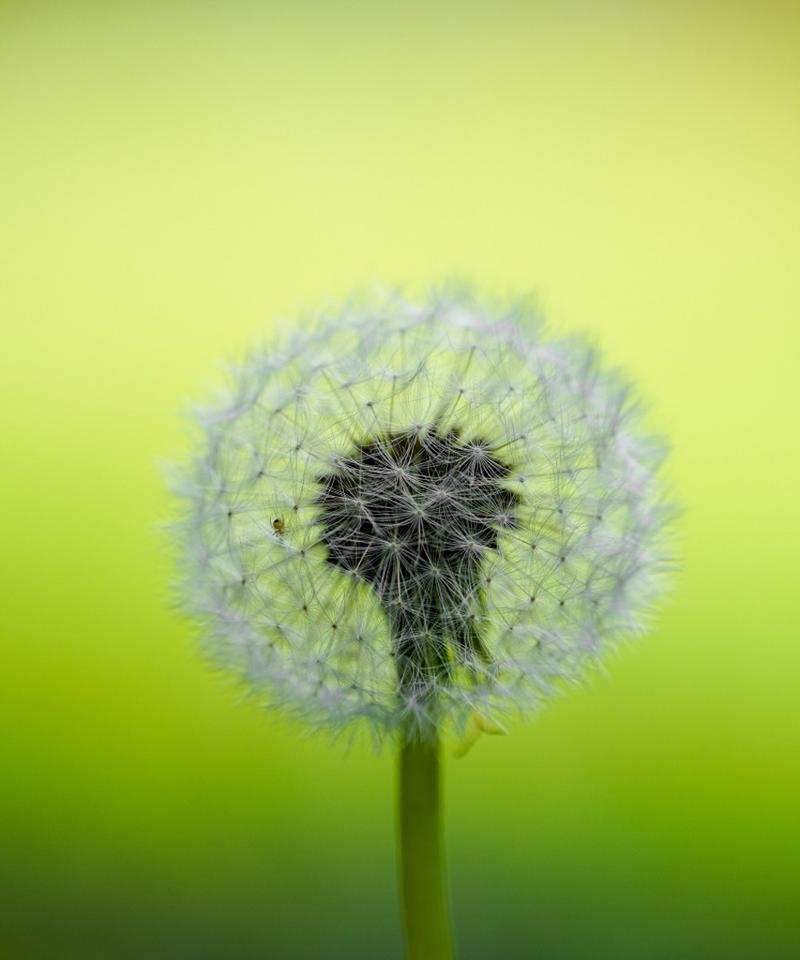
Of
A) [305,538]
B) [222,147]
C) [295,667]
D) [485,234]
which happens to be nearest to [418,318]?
[305,538]

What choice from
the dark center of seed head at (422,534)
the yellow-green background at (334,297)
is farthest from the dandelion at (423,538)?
the yellow-green background at (334,297)

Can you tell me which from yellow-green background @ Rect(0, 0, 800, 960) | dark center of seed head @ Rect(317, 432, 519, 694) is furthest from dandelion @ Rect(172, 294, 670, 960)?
yellow-green background @ Rect(0, 0, 800, 960)

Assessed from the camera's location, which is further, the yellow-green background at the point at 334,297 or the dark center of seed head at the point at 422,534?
the yellow-green background at the point at 334,297

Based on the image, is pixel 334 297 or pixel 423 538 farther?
pixel 334 297

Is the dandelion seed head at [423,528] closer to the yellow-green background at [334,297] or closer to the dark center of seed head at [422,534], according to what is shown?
the dark center of seed head at [422,534]

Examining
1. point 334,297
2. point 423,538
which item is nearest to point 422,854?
point 423,538

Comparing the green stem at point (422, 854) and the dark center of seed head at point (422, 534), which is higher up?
the dark center of seed head at point (422, 534)

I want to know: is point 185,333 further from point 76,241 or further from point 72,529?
point 72,529

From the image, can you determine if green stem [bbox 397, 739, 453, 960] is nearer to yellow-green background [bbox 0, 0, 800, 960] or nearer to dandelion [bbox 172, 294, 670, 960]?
dandelion [bbox 172, 294, 670, 960]

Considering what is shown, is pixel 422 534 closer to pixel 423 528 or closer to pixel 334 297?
pixel 423 528
